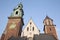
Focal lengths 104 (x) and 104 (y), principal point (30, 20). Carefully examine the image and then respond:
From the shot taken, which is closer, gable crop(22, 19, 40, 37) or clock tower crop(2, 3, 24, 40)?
clock tower crop(2, 3, 24, 40)

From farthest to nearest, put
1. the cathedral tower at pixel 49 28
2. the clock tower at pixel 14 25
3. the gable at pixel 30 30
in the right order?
the cathedral tower at pixel 49 28 → the gable at pixel 30 30 → the clock tower at pixel 14 25

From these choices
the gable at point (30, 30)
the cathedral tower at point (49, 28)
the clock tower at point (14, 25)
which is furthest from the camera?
the cathedral tower at point (49, 28)

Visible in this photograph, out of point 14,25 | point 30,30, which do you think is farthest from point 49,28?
point 14,25

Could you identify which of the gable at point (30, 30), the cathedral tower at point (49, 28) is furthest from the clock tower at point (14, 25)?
the cathedral tower at point (49, 28)

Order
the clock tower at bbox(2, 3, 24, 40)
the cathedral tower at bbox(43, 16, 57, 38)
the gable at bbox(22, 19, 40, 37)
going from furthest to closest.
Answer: the cathedral tower at bbox(43, 16, 57, 38) → the gable at bbox(22, 19, 40, 37) → the clock tower at bbox(2, 3, 24, 40)

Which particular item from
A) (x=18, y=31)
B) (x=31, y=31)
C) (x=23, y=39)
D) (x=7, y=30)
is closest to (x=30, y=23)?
(x=31, y=31)

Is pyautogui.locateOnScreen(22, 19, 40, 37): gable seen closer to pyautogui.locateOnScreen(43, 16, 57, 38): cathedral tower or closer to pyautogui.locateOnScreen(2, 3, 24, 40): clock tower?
pyautogui.locateOnScreen(2, 3, 24, 40): clock tower

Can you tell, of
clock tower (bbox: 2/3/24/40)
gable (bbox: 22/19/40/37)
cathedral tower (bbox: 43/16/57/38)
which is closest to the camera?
clock tower (bbox: 2/3/24/40)

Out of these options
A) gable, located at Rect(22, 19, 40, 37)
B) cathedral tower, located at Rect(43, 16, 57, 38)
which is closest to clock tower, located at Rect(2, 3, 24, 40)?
gable, located at Rect(22, 19, 40, 37)

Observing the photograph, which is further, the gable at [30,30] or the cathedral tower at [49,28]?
the cathedral tower at [49,28]

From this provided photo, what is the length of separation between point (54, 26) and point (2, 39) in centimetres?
1566

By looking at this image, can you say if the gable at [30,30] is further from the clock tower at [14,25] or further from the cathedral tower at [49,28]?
the cathedral tower at [49,28]

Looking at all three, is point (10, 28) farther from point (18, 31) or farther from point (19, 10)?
point (19, 10)

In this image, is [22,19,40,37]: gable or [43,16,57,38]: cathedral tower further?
[43,16,57,38]: cathedral tower
